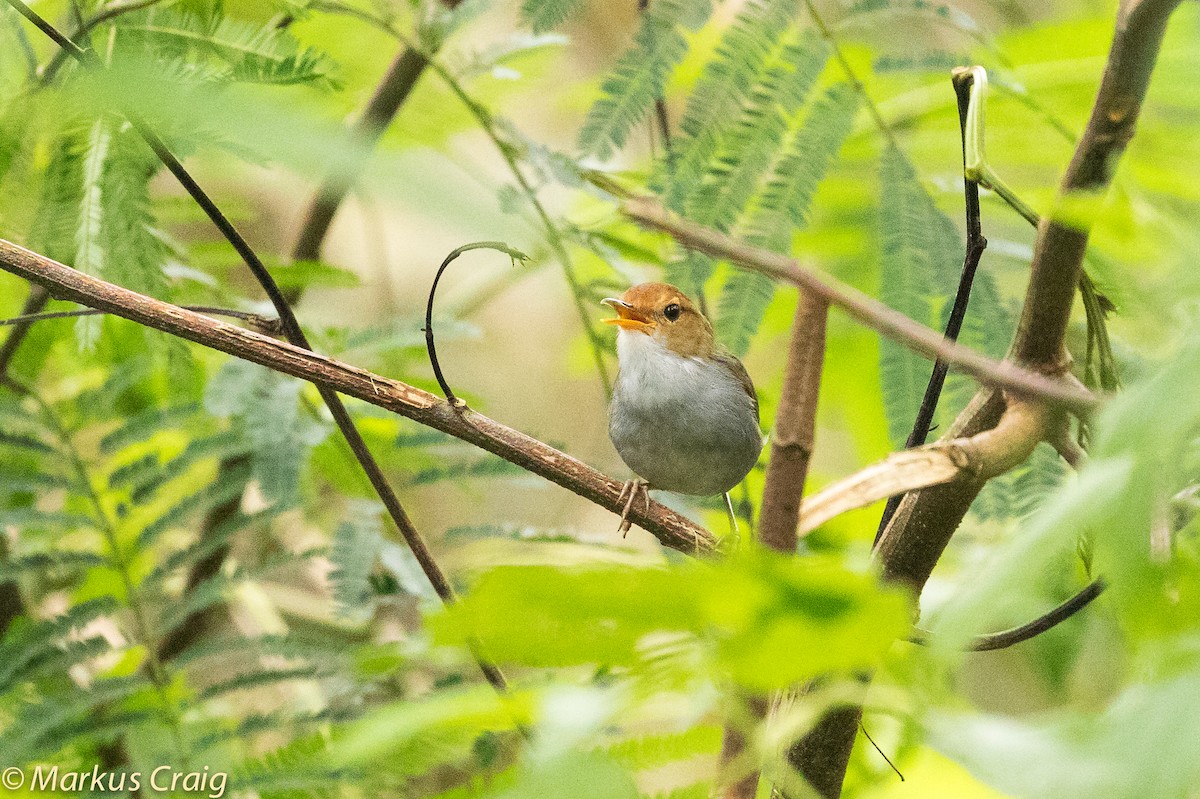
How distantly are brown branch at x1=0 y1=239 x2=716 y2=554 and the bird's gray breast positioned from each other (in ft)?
3.92

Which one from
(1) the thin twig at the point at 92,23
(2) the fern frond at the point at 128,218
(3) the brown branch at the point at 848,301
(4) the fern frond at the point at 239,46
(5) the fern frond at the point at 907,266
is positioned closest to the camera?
(3) the brown branch at the point at 848,301

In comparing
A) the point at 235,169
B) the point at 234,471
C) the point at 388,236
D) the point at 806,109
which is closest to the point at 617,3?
the point at 388,236

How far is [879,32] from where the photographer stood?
2.97 m

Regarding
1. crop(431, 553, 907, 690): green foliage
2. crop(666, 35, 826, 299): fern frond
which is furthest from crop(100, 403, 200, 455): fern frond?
crop(431, 553, 907, 690): green foliage

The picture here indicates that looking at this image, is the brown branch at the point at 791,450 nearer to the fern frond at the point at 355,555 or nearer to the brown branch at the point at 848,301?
the brown branch at the point at 848,301

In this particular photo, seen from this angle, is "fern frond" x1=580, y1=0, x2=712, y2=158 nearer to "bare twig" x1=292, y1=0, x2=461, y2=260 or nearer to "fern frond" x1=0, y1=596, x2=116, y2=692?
"bare twig" x1=292, y1=0, x2=461, y2=260

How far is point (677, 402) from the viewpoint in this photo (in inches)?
117

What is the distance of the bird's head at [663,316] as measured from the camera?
308 cm

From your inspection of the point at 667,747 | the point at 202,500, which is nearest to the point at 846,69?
the point at 667,747

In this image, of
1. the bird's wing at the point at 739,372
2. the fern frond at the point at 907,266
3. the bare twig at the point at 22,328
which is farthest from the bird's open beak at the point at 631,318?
the bare twig at the point at 22,328

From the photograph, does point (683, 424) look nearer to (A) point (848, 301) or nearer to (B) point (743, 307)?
(B) point (743, 307)

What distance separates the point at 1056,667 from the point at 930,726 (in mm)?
2337

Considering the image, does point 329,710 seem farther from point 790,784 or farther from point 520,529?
point 790,784

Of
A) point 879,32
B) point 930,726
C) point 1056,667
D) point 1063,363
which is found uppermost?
point 879,32
